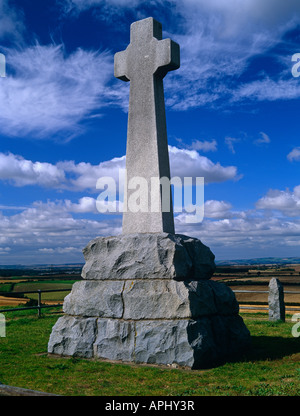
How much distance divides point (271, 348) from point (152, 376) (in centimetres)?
341

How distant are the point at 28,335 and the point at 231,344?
5.64 metres

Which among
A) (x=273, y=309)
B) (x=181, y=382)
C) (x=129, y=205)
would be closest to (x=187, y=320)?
(x=181, y=382)

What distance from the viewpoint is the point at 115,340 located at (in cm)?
769

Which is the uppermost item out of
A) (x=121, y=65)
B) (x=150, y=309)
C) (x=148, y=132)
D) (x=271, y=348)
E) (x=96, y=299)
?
(x=121, y=65)

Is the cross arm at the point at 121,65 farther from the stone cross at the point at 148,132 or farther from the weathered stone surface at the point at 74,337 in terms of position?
the weathered stone surface at the point at 74,337

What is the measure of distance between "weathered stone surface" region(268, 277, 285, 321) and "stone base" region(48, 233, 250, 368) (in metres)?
5.62

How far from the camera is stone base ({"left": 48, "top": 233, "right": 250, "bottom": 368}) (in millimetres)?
7270

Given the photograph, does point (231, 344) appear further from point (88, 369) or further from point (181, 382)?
A: point (88, 369)

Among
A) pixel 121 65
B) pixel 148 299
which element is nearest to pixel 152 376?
pixel 148 299

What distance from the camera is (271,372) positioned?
22.4ft

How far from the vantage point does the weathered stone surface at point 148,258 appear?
768 centimetres

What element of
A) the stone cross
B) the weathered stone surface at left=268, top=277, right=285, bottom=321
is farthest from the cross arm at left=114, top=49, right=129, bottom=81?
the weathered stone surface at left=268, top=277, right=285, bottom=321

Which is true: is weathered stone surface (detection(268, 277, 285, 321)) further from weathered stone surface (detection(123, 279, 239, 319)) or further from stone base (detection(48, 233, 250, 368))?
weathered stone surface (detection(123, 279, 239, 319))

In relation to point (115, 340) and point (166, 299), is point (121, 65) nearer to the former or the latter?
point (166, 299)
